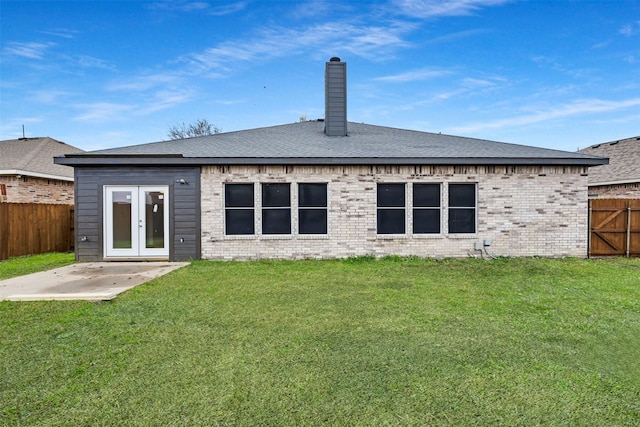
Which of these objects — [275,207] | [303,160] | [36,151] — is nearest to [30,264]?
[275,207]

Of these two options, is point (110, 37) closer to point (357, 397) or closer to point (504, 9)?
point (504, 9)

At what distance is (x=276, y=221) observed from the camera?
9.78 meters

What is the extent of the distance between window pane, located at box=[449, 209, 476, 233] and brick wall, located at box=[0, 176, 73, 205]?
1671cm

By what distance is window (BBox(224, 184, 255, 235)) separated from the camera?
9750mm

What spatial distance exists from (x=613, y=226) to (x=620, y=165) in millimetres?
8725

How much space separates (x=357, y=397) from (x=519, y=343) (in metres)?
2.13

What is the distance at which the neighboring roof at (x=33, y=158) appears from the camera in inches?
561

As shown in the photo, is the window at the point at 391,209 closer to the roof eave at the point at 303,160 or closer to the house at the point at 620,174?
the roof eave at the point at 303,160

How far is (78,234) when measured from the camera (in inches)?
369

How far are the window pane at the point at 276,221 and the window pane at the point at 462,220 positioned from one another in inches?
186

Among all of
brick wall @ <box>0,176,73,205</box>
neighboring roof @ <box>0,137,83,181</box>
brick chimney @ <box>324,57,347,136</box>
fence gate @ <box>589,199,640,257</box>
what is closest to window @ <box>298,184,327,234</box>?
brick chimney @ <box>324,57,347,136</box>

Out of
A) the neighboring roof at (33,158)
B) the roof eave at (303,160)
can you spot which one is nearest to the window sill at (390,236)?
the roof eave at (303,160)

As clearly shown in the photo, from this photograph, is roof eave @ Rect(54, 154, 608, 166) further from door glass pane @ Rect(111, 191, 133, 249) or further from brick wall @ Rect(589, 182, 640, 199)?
brick wall @ Rect(589, 182, 640, 199)

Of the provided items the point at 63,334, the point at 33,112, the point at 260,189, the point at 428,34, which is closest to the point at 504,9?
the point at 428,34
